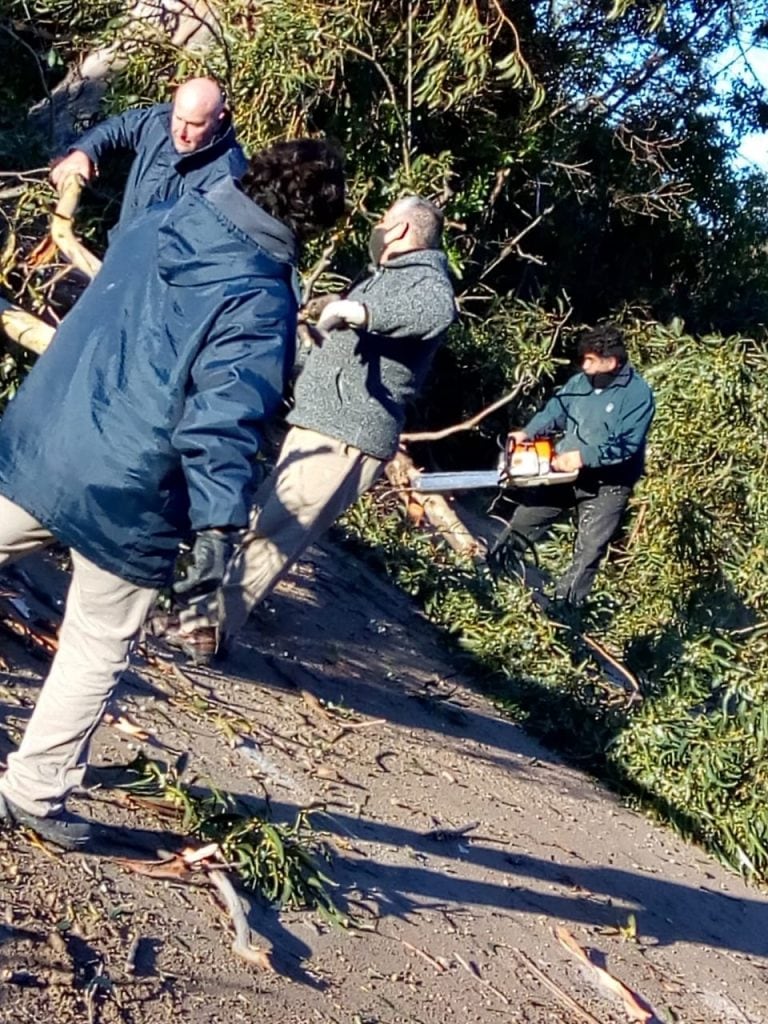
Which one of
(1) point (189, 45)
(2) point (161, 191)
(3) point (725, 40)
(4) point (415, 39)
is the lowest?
(2) point (161, 191)

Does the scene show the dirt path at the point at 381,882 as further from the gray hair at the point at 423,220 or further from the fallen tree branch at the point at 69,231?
the gray hair at the point at 423,220

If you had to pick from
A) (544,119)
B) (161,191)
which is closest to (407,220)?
(161,191)

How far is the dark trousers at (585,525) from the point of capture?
9461 millimetres

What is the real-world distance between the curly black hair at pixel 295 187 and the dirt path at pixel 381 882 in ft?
5.91

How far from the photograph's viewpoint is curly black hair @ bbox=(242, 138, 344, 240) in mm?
4199

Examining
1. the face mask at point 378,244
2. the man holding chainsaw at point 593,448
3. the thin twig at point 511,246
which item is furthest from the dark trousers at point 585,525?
the face mask at point 378,244

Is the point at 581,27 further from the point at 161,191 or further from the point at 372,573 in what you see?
the point at 161,191

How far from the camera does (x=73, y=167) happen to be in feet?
19.4

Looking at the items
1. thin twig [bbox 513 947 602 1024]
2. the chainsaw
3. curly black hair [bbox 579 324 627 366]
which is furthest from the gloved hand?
curly black hair [bbox 579 324 627 366]

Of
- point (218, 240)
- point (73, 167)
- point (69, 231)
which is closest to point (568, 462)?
point (69, 231)

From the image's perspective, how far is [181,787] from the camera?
4.81m

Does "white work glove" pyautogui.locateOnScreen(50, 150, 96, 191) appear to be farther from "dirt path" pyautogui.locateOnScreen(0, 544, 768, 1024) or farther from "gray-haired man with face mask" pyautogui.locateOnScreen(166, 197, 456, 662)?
"dirt path" pyautogui.locateOnScreen(0, 544, 768, 1024)

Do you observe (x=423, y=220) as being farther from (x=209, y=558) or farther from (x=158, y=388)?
(x=209, y=558)

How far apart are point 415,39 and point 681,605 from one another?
3.95m
